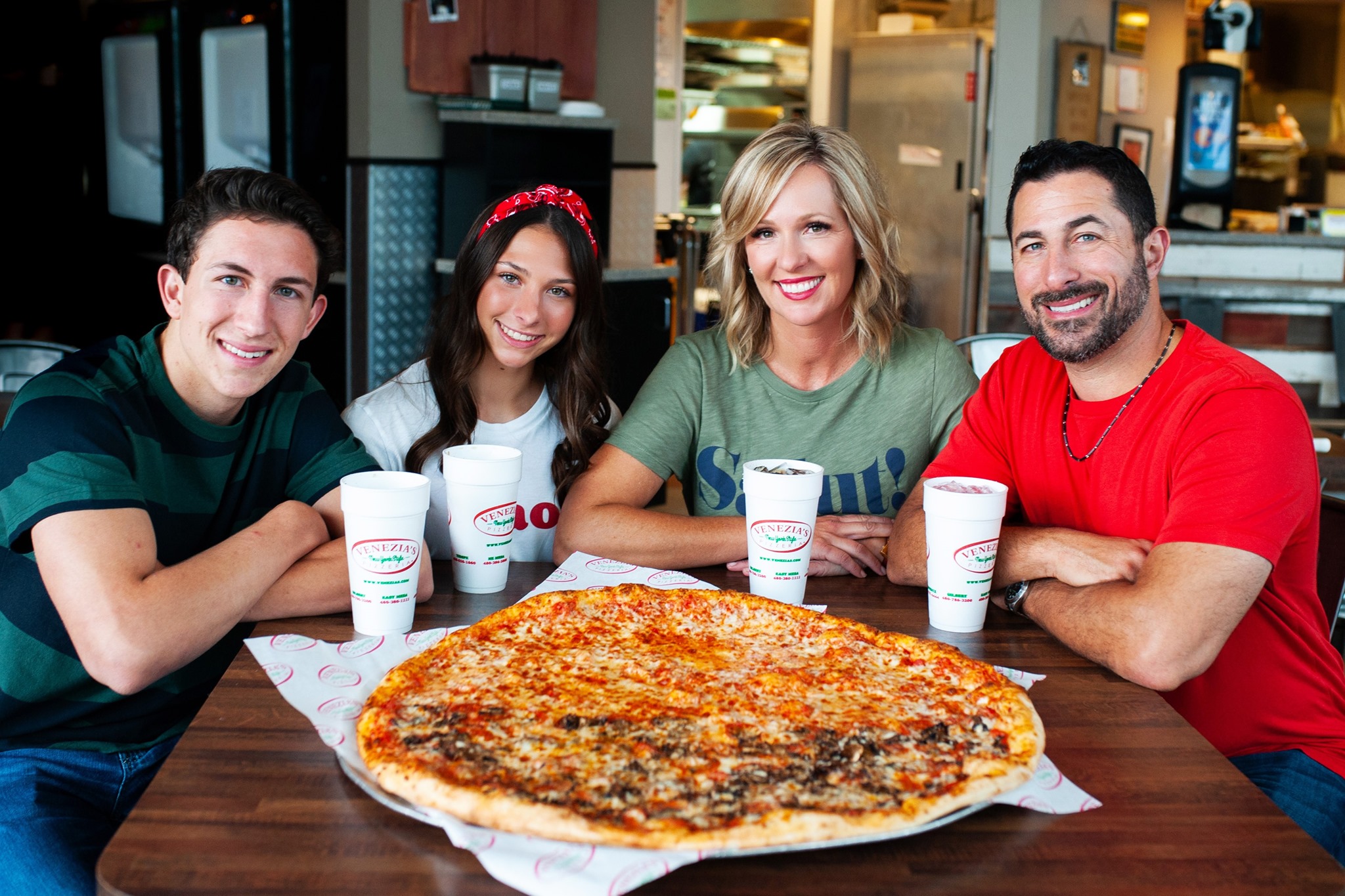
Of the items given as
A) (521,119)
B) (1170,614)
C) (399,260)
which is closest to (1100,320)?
(1170,614)

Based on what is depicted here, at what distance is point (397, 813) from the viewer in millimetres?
1077

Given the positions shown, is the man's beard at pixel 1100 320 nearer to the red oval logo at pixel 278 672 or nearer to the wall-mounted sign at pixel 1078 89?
the red oval logo at pixel 278 672

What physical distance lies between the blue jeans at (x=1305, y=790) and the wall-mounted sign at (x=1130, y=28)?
254 inches

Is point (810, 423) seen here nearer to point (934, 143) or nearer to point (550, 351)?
point (550, 351)

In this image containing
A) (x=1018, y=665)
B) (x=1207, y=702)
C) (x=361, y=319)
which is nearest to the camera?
(x=1018, y=665)

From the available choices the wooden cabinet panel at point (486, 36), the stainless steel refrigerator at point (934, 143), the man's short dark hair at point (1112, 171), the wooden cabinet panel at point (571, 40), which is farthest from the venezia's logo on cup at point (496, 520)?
the stainless steel refrigerator at point (934, 143)

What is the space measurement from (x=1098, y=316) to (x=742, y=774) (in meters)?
1.04

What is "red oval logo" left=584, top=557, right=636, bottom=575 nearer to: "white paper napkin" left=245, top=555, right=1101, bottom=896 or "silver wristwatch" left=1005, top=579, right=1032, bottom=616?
"white paper napkin" left=245, top=555, right=1101, bottom=896

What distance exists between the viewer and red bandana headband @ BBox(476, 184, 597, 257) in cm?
228

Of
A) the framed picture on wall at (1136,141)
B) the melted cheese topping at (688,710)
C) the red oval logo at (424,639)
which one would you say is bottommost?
the red oval logo at (424,639)

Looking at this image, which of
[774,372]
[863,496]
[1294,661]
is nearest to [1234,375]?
[1294,661]

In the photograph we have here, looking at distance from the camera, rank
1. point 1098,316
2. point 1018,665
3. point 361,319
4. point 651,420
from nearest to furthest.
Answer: point 1018,665
point 1098,316
point 651,420
point 361,319

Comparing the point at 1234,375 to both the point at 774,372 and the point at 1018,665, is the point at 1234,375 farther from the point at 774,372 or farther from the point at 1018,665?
the point at 774,372

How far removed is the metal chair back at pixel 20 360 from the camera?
9.86ft
